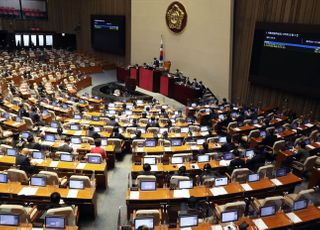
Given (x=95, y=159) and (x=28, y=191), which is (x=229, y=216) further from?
(x=28, y=191)

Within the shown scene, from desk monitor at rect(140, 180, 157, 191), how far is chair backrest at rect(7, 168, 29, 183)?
3.12 m

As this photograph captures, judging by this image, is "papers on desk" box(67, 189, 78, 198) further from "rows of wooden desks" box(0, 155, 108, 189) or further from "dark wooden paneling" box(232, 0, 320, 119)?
"dark wooden paneling" box(232, 0, 320, 119)

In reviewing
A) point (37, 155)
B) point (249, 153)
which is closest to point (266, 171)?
point (249, 153)

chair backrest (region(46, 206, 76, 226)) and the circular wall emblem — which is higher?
the circular wall emblem

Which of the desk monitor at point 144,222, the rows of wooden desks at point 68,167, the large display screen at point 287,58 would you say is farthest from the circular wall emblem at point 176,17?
the desk monitor at point 144,222

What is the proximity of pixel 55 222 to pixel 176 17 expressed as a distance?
2059cm

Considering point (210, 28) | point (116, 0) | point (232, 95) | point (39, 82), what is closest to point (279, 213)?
point (232, 95)

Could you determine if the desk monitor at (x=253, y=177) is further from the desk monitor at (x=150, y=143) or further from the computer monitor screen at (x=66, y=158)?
the computer monitor screen at (x=66, y=158)

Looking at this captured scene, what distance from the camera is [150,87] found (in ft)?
82.6

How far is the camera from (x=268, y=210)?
25.1 feet

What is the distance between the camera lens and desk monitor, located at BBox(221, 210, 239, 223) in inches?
285

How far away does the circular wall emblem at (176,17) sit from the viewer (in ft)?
79.2

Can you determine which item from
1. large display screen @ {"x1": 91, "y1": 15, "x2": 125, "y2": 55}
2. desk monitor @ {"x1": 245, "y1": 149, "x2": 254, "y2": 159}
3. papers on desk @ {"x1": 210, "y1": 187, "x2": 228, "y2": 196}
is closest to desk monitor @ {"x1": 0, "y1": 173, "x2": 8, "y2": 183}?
papers on desk @ {"x1": 210, "y1": 187, "x2": 228, "y2": 196}

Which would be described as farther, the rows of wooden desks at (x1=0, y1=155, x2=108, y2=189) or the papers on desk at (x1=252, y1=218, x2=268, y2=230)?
the rows of wooden desks at (x1=0, y1=155, x2=108, y2=189)
